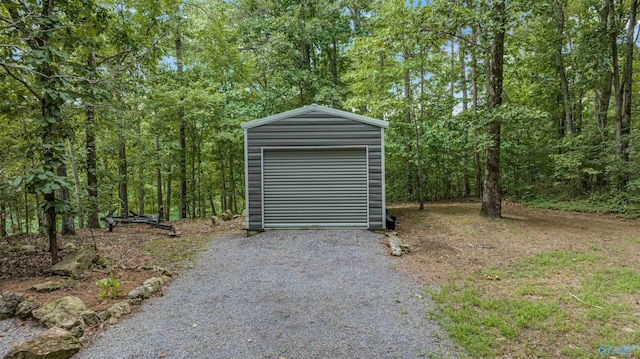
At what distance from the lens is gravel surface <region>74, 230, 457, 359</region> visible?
2693mm

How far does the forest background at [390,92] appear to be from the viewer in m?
7.64

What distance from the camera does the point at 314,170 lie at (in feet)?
24.2

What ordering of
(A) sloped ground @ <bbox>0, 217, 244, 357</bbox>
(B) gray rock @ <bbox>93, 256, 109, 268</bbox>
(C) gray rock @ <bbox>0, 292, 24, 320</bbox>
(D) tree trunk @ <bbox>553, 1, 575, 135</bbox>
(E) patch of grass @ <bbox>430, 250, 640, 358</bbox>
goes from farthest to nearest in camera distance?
(D) tree trunk @ <bbox>553, 1, 575, 135</bbox> → (B) gray rock @ <bbox>93, 256, 109, 268</bbox> → (A) sloped ground @ <bbox>0, 217, 244, 357</bbox> → (C) gray rock @ <bbox>0, 292, 24, 320</bbox> → (E) patch of grass @ <bbox>430, 250, 640, 358</bbox>

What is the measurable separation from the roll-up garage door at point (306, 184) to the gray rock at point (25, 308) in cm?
447

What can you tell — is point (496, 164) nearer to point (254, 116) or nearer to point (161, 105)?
point (254, 116)

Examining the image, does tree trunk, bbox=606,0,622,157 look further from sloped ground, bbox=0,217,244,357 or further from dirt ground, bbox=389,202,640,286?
sloped ground, bbox=0,217,244,357

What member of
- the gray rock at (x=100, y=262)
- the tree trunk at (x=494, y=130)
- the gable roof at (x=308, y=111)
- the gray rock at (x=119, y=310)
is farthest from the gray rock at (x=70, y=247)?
the tree trunk at (x=494, y=130)

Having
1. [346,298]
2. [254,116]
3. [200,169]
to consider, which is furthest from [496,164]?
[200,169]

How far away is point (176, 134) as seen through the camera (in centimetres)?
1319

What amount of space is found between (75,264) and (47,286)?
2.09 ft

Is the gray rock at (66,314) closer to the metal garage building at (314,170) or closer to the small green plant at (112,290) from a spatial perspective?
the small green plant at (112,290)

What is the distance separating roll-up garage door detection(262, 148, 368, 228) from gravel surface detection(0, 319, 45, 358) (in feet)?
15.3

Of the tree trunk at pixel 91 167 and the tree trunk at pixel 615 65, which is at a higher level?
the tree trunk at pixel 615 65

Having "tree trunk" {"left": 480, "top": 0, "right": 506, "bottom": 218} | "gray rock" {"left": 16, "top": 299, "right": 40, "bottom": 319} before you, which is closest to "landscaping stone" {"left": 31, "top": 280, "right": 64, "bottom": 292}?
"gray rock" {"left": 16, "top": 299, "right": 40, "bottom": 319}
